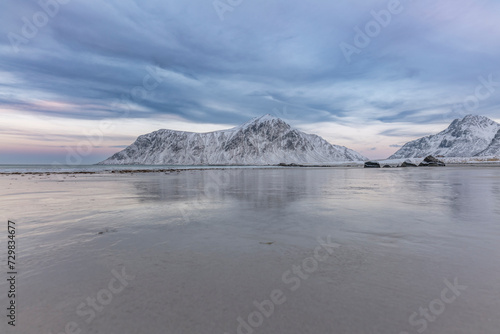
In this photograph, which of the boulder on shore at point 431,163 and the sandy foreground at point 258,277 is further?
the boulder on shore at point 431,163

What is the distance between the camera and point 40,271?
5.57 m

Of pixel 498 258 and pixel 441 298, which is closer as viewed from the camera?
pixel 441 298

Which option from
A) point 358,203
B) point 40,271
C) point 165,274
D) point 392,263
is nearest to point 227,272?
point 165,274

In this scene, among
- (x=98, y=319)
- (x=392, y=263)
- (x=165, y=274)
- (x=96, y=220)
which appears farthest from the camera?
(x=96, y=220)

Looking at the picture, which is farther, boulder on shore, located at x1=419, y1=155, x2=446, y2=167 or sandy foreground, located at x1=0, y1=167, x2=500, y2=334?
boulder on shore, located at x1=419, y1=155, x2=446, y2=167

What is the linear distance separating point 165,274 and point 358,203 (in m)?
12.4

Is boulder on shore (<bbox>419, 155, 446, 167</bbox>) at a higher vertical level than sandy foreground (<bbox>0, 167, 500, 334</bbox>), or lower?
higher

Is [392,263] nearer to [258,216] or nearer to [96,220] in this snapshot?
[258,216]

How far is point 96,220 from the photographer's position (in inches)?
425

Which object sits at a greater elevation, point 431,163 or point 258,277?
point 431,163

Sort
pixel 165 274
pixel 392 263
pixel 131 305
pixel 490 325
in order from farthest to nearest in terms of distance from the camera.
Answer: pixel 392 263, pixel 165 274, pixel 131 305, pixel 490 325

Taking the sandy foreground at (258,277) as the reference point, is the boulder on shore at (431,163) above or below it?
above

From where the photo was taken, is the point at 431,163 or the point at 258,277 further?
the point at 431,163

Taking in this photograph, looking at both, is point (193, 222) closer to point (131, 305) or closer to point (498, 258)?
point (131, 305)
